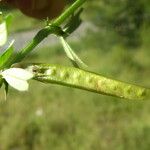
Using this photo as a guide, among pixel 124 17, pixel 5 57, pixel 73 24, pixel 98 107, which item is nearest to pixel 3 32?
pixel 5 57

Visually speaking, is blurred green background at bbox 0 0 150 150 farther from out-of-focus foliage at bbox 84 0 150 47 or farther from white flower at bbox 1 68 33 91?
white flower at bbox 1 68 33 91

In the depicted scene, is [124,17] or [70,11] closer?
[70,11]

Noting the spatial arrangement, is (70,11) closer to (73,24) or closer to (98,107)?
(73,24)

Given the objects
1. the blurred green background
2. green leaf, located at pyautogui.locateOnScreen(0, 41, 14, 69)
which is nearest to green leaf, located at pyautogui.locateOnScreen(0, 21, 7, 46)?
green leaf, located at pyautogui.locateOnScreen(0, 41, 14, 69)

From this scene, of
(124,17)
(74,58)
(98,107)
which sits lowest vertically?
(98,107)

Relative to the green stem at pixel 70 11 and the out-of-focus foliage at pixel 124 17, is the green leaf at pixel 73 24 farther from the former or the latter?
the out-of-focus foliage at pixel 124 17

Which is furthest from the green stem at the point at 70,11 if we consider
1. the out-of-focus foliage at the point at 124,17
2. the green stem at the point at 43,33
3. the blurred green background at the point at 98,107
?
the out-of-focus foliage at the point at 124,17

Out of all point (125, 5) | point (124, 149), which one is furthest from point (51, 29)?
point (125, 5)
